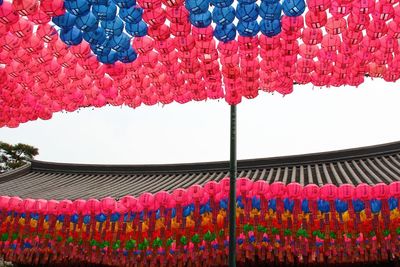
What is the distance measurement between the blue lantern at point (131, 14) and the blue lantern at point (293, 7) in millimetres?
1115

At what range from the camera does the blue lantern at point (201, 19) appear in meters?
3.46

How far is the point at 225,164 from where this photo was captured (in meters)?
11.6

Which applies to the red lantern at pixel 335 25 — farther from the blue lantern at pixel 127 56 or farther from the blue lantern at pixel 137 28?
the blue lantern at pixel 127 56

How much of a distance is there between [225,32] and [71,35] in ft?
4.21

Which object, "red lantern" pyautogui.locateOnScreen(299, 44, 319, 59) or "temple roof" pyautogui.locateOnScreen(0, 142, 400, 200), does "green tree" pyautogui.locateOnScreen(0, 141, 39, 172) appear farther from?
"red lantern" pyautogui.locateOnScreen(299, 44, 319, 59)

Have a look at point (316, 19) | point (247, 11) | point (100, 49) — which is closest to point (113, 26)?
point (100, 49)

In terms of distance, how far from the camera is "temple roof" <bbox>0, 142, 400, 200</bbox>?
9672mm

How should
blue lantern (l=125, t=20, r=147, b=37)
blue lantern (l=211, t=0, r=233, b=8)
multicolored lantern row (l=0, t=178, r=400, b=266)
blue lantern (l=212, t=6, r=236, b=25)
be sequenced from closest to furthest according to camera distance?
1. blue lantern (l=211, t=0, r=233, b=8)
2. blue lantern (l=212, t=6, r=236, b=25)
3. blue lantern (l=125, t=20, r=147, b=37)
4. multicolored lantern row (l=0, t=178, r=400, b=266)

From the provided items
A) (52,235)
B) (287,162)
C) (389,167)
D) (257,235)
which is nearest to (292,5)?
(257,235)

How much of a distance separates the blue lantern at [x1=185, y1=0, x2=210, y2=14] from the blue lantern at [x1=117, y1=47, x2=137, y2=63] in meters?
0.81

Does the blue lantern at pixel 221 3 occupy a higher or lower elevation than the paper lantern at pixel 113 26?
higher

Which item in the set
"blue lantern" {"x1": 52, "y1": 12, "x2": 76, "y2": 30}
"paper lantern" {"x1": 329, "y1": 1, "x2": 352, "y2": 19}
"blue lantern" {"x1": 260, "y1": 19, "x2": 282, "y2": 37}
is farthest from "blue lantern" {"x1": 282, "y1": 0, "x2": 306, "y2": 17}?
"blue lantern" {"x1": 52, "y1": 12, "x2": 76, "y2": 30}

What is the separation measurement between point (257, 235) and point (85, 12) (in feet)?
14.0

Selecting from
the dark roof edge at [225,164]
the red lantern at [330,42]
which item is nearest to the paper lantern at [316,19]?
the red lantern at [330,42]
